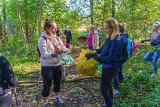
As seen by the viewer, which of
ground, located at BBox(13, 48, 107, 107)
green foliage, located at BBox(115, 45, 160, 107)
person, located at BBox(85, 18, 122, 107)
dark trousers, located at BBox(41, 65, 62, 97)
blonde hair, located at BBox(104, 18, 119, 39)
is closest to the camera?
person, located at BBox(85, 18, 122, 107)

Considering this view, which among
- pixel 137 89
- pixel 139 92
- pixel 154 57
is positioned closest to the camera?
pixel 139 92

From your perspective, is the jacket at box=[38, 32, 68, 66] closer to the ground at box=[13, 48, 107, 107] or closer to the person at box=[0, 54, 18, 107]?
→ the ground at box=[13, 48, 107, 107]

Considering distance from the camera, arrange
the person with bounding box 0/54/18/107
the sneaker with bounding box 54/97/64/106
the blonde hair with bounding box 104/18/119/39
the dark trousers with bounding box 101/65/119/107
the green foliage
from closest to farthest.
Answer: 1. the person with bounding box 0/54/18/107
2. the blonde hair with bounding box 104/18/119/39
3. the dark trousers with bounding box 101/65/119/107
4. the green foliage
5. the sneaker with bounding box 54/97/64/106

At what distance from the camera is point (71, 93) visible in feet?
18.5

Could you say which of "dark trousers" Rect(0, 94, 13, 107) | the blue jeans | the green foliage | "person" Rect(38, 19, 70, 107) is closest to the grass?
the green foliage

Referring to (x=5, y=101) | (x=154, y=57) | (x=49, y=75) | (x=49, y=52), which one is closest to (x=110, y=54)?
(x=49, y=52)

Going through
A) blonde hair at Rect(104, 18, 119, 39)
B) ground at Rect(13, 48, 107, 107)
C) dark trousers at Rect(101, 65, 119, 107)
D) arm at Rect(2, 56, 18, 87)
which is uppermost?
blonde hair at Rect(104, 18, 119, 39)

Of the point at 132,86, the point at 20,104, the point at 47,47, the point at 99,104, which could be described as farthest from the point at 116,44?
the point at 20,104

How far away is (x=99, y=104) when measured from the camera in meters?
4.91

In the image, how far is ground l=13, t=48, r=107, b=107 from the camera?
5082mm

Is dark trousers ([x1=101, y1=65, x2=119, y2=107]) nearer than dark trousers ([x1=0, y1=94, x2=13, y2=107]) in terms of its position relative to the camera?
No

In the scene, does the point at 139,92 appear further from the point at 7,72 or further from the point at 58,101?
the point at 7,72

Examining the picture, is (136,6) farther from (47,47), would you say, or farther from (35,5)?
(47,47)

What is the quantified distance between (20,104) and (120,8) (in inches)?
442
